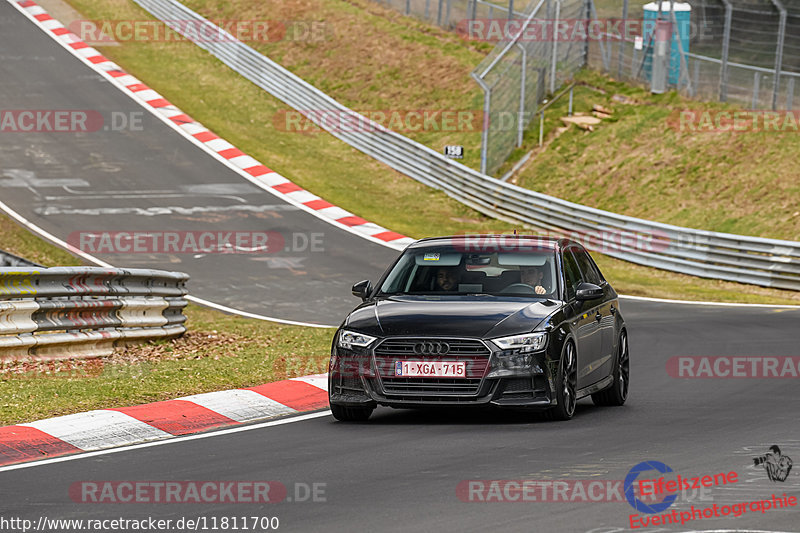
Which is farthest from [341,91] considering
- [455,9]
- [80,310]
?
[80,310]

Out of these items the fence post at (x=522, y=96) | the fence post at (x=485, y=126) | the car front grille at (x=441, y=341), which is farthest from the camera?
the fence post at (x=522, y=96)

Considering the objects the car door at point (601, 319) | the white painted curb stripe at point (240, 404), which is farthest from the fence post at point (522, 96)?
the white painted curb stripe at point (240, 404)

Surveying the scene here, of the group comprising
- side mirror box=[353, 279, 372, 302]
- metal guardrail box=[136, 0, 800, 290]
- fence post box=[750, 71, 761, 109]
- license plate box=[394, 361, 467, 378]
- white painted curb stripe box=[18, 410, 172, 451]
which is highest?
fence post box=[750, 71, 761, 109]

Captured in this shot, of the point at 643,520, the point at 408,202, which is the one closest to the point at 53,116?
the point at 408,202

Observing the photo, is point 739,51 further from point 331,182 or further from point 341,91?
point 341,91

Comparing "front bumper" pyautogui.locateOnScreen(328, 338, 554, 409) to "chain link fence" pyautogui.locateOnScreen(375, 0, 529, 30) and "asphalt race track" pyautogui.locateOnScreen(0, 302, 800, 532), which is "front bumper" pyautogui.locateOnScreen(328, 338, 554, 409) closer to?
"asphalt race track" pyautogui.locateOnScreen(0, 302, 800, 532)

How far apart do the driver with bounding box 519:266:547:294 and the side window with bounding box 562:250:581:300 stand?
240mm

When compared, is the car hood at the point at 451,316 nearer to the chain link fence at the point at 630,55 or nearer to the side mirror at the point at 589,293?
the side mirror at the point at 589,293

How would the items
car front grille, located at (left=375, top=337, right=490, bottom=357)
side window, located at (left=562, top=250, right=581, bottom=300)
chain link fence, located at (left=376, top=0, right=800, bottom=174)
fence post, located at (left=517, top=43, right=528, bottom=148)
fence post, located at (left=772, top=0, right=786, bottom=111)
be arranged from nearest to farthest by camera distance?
1. car front grille, located at (left=375, top=337, right=490, bottom=357)
2. side window, located at (left=562, top=250, right=581, bottom=300)
3. fence post, located at (left=772, top=0, right=786, bottom=111)
4. chain link fence, located at (left=376, top=0, right=800, bottom=174)
5. fence post, located at (left=517, top=43, right=528, bottom=148)

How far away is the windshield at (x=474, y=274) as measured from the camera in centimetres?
1102

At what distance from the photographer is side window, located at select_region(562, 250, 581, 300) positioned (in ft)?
36.8

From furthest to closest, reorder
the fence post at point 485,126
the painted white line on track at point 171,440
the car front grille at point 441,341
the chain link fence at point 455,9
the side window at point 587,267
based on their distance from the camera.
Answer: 1. the chain link fence at point 455,9
2. the fence post at point 485,126
3. the side window at point 587,267
4. the car front grille at point 441,341
5. the painted white line on track at point 171,440

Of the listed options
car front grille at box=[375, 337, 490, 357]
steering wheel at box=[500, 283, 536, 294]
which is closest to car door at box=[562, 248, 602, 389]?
steering wheel at box=[500, 283, 536, 294]

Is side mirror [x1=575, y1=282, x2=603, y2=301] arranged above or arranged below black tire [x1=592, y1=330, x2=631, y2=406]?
above
